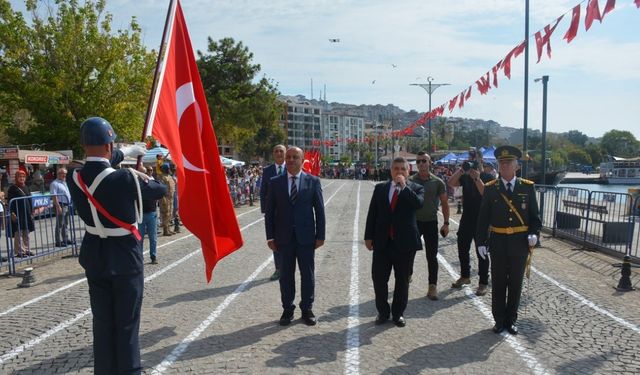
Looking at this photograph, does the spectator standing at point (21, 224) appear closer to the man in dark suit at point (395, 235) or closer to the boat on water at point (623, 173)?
the man in dark suit at point (395, 235)

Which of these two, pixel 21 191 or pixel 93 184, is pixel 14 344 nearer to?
pixel 93 184

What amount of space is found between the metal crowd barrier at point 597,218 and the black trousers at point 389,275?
6303 millimetres

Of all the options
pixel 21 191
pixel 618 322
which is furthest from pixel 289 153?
pixel 21 191

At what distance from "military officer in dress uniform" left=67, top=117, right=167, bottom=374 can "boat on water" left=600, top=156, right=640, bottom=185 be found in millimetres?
88018

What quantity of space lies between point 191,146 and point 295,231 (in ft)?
5.13

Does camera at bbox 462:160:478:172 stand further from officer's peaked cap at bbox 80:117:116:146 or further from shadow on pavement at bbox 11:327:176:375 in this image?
officer's peaked cap at bbox 80:117:116:146

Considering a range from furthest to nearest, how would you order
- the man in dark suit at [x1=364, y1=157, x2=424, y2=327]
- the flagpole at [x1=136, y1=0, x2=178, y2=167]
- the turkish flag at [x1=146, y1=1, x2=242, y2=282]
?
the man in dark suit at [x1=364, y1=157, x2=424, y2=327] → the turkish flag at [x1=146, y1=1, x2=242, y2=282] → the flagpole at [x1=136, y1=0, x2=178, y2=167]

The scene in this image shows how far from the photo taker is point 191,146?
17.5 ft

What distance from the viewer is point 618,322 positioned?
246 inches

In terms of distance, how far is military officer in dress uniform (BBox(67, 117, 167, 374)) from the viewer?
3783mm

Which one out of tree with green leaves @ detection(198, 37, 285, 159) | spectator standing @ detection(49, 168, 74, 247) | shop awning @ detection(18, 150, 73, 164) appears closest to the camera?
spectator standing @ detection(49, 168, 74, 247)

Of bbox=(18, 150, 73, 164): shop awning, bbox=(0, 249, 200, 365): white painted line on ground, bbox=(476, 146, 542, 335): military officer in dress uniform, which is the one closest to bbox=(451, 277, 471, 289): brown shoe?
bbox=(476, 146, 542, 335): military officer in dress uniform

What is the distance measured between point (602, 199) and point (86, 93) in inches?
894

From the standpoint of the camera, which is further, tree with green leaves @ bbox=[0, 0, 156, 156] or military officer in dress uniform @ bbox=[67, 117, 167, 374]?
tree with green leaves @ bbox=[0, 0, 156, 156]
